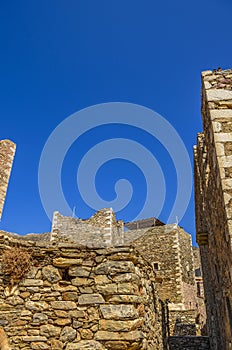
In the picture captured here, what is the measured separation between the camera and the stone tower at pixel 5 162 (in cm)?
1042

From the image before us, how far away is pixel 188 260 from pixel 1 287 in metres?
19.0

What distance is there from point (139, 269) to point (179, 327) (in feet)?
39.8

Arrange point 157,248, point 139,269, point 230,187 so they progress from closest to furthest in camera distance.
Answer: point 230,187, point 139,269, point 157,248

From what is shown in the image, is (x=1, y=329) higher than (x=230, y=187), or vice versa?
(x=230, y=187)

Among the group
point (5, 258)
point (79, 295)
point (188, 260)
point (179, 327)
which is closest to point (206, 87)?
point (79, 295)

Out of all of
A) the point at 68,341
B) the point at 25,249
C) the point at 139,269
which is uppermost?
the point at 25,249

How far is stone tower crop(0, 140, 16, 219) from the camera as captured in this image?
1042 centimetres

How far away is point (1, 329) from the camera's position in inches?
142

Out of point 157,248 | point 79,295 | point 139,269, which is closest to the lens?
point 79,295

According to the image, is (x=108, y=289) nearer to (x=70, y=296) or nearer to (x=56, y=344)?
(x=70, y=296)

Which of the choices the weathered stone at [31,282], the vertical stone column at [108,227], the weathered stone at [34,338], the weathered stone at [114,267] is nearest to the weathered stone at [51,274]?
the weathered stone at [31,282]

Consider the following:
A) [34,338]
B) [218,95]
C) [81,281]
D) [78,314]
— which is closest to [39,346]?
[34,338]

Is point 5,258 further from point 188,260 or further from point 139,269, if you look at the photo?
point 188,260

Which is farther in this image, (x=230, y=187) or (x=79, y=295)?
(x=79, y=295)
